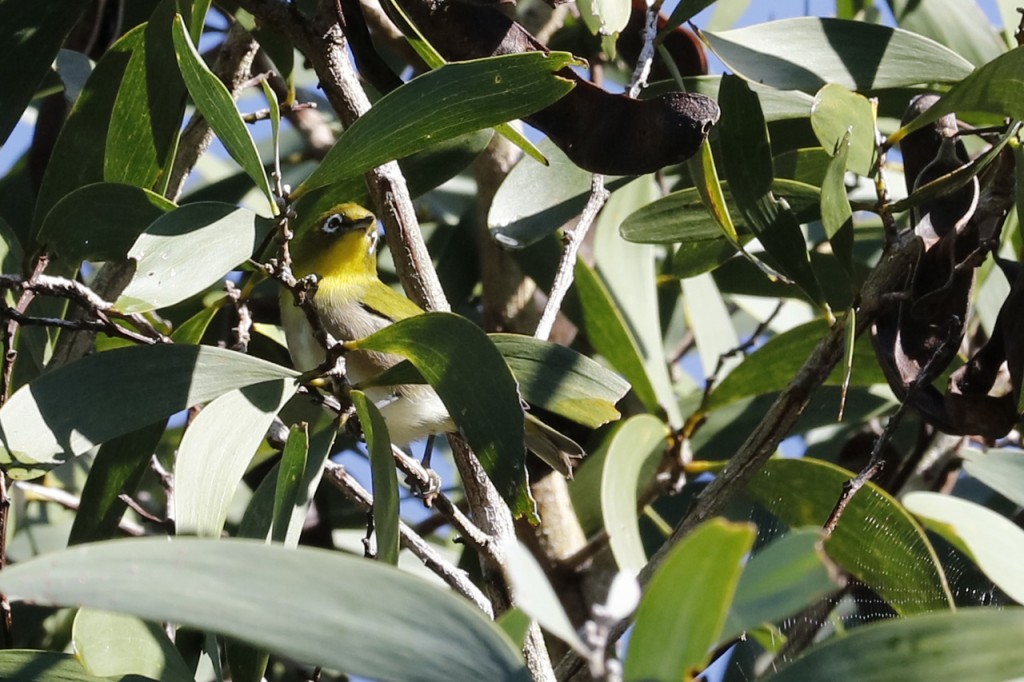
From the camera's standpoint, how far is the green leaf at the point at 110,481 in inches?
65.5

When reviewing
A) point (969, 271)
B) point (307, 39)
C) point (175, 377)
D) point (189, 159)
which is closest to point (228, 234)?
point (175, 377)

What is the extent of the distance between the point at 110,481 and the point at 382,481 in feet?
1.84

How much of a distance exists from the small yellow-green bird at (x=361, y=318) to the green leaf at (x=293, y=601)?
132cm

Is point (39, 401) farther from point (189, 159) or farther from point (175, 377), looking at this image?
point (189, 159)

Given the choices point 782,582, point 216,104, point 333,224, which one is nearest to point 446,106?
point 216,104

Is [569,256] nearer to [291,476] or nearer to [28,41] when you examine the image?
[291,476]

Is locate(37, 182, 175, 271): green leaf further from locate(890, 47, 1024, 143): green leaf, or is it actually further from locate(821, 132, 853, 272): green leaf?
locate(890, 47, 1024, 143): green leaf

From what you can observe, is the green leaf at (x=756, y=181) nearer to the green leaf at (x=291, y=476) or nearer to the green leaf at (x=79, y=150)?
the green leaf at (x=291, y=476)

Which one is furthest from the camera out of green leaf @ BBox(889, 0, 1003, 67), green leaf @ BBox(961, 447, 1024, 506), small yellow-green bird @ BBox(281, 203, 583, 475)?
small yellow-green bird @ BBox(281, 203, 583, 475)

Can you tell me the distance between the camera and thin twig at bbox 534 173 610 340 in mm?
1891

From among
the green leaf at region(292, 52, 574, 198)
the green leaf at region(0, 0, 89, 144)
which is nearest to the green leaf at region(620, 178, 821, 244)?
the green leaf at region(292, 52, 574, 198)

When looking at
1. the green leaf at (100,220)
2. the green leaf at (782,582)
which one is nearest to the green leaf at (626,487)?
the green leaf at (100,220)

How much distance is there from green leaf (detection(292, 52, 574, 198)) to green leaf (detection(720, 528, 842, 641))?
2.33 feet

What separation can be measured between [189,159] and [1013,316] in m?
1.54
